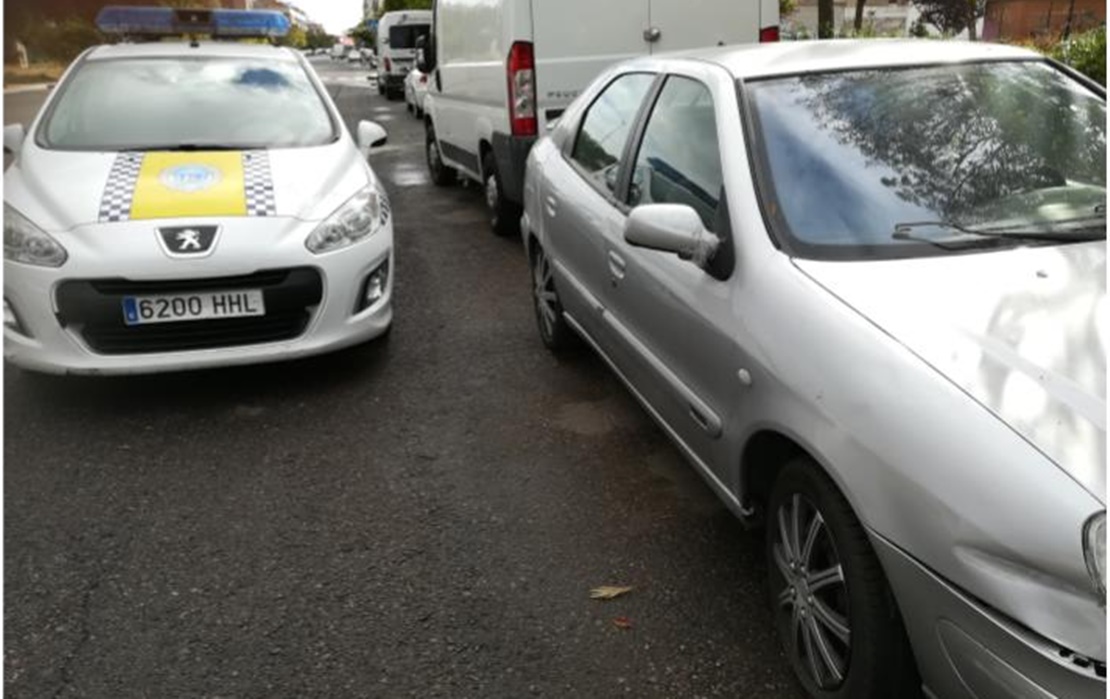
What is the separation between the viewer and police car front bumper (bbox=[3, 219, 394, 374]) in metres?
3.82

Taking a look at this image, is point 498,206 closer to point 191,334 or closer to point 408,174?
point 191,334

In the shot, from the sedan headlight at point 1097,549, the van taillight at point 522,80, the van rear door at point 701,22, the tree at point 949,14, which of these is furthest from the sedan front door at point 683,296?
the tree at point 949,14

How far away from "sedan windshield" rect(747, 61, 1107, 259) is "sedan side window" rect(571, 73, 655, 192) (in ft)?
2.48

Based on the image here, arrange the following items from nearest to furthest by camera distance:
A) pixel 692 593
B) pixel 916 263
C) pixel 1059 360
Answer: pixel 1059 360 → pixel 916 263 → pixel 692 593

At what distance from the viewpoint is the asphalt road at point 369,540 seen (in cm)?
246

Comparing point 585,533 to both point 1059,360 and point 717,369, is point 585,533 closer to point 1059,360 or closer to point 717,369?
point 717,369

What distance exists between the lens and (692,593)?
2750 millimetres

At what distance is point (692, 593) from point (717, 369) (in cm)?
70

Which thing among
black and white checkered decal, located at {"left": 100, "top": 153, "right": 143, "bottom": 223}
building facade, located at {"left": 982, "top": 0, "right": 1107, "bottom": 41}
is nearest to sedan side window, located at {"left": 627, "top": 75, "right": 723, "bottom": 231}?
black and white checkered decal, located at {"left": 100, "top": 153, "right": 143, "bottom": 223}

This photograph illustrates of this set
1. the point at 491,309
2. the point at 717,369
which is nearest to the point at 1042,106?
the point at 717,369

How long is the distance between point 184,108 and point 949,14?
26471 mm

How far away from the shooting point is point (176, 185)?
4.27 metres

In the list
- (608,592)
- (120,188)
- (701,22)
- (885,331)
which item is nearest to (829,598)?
(885,331)

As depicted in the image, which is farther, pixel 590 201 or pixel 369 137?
pixel 369 137
